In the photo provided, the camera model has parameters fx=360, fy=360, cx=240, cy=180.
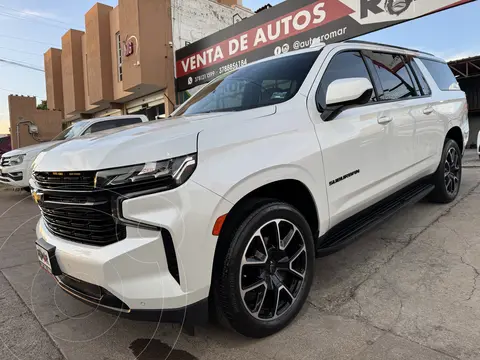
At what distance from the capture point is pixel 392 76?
3.71 meters

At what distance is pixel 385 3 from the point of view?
8008mm

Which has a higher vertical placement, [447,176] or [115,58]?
[115,58]

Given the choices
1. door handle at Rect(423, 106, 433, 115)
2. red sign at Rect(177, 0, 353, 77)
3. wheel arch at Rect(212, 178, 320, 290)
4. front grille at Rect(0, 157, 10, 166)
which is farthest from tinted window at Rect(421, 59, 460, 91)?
front grille at Rect(0, 157, 10, 166)

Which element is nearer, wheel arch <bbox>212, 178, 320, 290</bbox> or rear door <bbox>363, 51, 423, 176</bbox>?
wheel arch <bbox>212, 178, 320, 290</bbox>

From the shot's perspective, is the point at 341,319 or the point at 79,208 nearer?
the point at 79,208

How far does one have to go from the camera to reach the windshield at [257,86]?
2768 mm

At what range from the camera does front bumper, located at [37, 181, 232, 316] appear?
181 cm

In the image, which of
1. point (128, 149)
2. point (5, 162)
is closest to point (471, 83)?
point (5, 162)

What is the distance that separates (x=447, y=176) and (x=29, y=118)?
20415mm

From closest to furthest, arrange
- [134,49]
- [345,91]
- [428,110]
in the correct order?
[345,91] → [428,110] → [134,49]

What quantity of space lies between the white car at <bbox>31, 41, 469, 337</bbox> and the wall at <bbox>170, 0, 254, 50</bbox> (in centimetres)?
1452

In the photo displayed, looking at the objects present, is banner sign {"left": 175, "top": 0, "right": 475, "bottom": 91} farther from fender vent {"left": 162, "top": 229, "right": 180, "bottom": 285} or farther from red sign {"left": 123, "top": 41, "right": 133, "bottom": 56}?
fender vent {"left": 162, "top": 229, "right": 180, "bottom": 285}

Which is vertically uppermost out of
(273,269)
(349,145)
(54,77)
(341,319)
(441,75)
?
(54,77)

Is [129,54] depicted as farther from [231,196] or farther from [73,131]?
[231,196]
